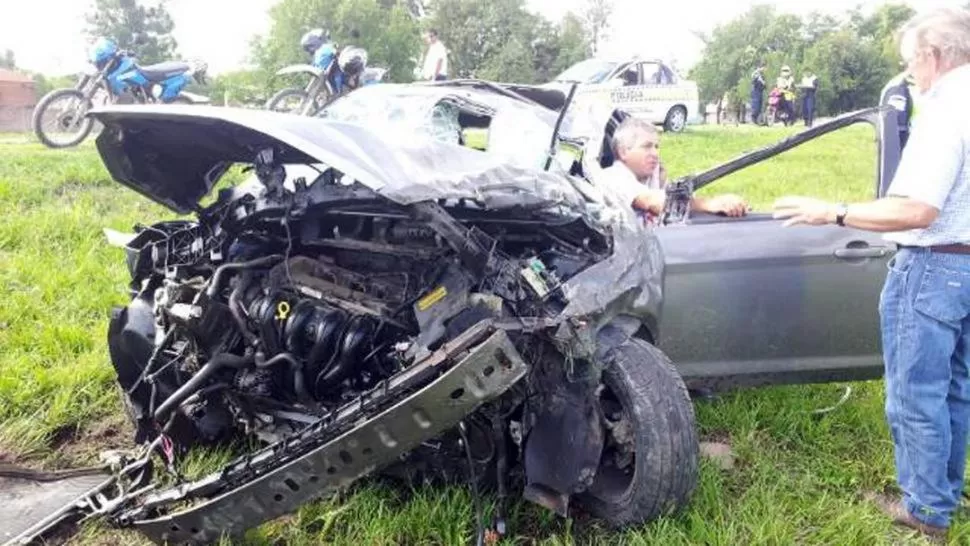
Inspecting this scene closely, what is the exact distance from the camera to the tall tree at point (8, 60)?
2064 inches

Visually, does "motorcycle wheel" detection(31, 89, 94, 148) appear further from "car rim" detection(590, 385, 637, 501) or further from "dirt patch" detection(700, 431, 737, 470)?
"car rim" detection(590, 385, 637, 501)

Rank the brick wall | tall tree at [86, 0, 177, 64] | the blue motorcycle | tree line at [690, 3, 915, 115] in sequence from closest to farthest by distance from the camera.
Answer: the blue motorcycle → the brick wall → tree line at [690, 3, 915, 115] → tall tree at [86, 0, 177, 64]

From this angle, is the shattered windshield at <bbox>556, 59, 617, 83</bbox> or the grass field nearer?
the grass field

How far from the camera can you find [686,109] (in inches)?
711

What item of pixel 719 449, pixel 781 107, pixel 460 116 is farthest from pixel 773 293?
pixel 781 107

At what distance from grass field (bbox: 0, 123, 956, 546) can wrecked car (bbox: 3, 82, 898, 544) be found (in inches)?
6.0

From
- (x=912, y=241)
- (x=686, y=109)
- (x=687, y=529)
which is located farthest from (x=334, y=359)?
(x=686, y=109)

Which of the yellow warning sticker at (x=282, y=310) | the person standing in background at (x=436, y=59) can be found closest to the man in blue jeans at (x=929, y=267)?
the yellow warning sticker at (x=282, y=310)

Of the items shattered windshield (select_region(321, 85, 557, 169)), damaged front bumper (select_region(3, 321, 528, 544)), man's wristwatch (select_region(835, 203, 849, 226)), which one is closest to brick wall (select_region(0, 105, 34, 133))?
shattered windshield (select_region(321, 85, 557, 169))

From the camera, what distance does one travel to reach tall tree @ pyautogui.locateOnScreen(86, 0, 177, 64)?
44719 millimetres

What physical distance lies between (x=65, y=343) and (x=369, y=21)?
3148 cm

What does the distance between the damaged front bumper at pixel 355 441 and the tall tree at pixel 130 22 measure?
154 feet

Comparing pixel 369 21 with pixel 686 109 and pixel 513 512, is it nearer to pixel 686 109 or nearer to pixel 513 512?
pixel 686 109

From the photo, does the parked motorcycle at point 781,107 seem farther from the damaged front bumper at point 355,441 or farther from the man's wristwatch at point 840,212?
the damaged front bumper at point 355,441
